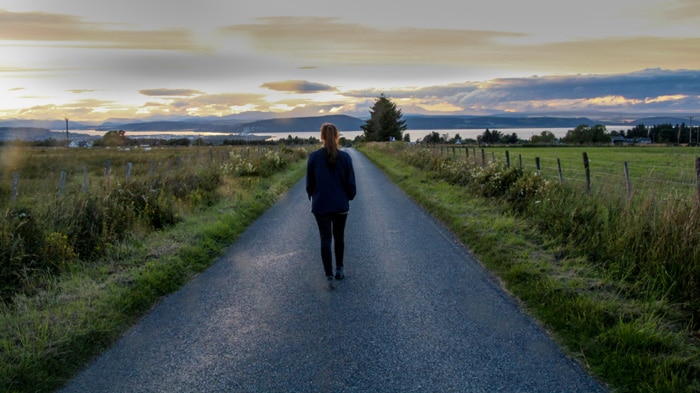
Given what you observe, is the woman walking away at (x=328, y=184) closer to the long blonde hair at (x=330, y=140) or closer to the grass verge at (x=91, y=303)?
the long blonde hair at (x=330, y=140)

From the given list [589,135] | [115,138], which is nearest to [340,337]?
[115,138]

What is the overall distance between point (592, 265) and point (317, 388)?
453 centimetres

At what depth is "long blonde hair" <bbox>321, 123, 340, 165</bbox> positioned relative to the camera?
→ 6375mm

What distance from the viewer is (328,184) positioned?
254 inches

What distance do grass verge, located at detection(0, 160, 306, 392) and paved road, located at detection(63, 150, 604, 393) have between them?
0.20 m

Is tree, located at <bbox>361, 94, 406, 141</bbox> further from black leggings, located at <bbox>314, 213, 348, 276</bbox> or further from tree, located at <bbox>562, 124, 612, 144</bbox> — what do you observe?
black leggings, located at <bbox>314, 213, 348, 276</bbox>

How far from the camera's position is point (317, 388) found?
12.0 feet

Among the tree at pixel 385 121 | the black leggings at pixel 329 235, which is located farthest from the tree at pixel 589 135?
the black leggings at pixel 329 235

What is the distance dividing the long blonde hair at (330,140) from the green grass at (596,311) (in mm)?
2768

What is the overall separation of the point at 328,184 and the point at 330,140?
0.58 meters

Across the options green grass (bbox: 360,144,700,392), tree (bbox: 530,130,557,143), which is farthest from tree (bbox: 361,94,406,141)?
green grass (bbox: 360,144,700,392)

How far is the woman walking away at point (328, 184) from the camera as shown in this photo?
21.1 ft

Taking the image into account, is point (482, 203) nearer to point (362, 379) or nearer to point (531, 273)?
point (531, 273)

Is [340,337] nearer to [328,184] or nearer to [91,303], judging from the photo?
[328,184]
